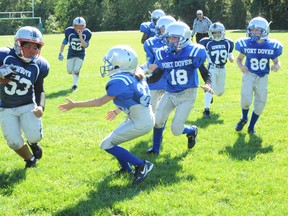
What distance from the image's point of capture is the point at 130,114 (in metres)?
4.64

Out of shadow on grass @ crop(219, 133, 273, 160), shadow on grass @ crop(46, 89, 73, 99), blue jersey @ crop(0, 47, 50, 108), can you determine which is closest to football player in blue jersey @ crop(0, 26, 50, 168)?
blue jersey @ crop(0, 47, 50, 108)

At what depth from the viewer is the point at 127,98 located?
4.49 meters

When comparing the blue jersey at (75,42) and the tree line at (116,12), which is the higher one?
the blue jersey at (75,42)

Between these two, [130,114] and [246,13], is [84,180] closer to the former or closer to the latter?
[130,114]

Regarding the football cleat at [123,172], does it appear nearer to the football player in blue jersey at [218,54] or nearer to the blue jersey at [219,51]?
the football player in blue jersey at [218,54]

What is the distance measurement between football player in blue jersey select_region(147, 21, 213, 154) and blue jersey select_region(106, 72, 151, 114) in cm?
95

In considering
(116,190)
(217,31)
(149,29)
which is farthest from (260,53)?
(116,190)

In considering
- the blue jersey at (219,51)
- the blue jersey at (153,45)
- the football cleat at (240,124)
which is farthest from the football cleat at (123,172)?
the blue jersey at (219,51)

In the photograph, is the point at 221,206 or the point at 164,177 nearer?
the point at 221,206

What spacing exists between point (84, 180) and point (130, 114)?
0.90 m

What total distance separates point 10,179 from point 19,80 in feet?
3.68

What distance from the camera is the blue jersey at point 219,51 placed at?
26.2 ft

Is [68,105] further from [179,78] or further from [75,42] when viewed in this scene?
[75,42]

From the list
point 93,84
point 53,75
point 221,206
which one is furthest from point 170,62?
point 53,75
